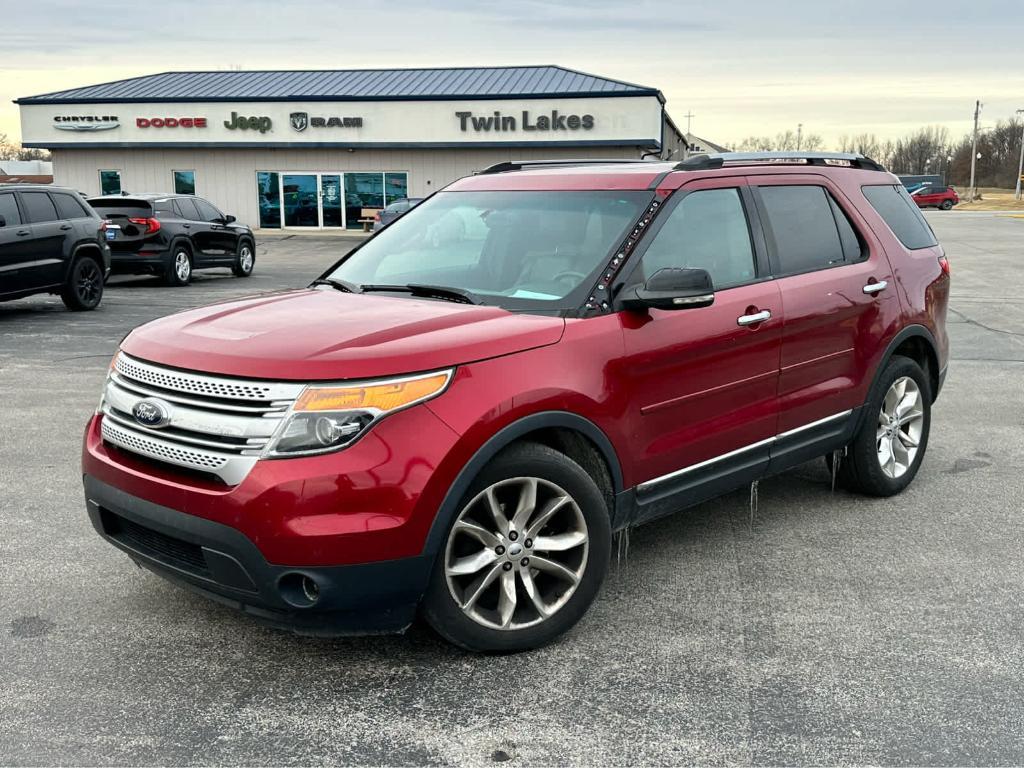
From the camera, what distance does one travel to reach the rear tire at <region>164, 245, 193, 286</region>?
58.3 feet

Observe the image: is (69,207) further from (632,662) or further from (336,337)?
(632,662)

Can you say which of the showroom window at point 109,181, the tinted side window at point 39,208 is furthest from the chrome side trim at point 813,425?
the showroom window at point 109,181

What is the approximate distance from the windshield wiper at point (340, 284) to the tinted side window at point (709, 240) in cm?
129

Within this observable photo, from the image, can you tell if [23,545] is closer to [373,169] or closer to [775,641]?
[775,641]

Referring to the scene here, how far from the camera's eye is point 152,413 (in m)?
3.57

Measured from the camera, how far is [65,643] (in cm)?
387

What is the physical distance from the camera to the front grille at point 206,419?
10.9 feet

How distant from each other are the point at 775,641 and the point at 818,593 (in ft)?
1.93

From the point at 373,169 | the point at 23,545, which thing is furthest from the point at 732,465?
the point at 373,169

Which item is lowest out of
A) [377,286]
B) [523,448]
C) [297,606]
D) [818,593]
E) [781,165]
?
[818,593]

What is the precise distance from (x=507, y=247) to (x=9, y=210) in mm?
10563

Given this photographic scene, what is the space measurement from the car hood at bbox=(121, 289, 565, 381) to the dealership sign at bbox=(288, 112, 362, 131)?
34.6m

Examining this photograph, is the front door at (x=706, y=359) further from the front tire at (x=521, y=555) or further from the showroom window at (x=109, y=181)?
the showroom window at (x=109, y=181)

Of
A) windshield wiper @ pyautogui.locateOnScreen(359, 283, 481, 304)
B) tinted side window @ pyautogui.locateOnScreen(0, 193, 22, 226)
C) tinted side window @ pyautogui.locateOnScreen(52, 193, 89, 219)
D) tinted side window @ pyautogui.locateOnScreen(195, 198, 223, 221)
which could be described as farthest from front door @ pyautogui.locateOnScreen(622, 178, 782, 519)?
tinted side window @ pyautogui.locateOnScreen(195, 198, 223, 221)
